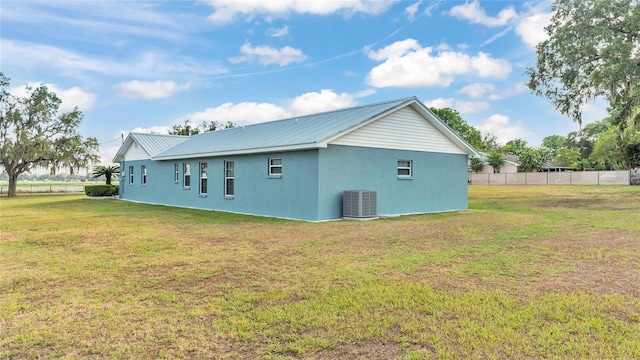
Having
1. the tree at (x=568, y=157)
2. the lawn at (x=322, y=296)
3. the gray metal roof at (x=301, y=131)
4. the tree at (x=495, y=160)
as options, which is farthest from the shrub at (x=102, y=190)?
the tree at (x=568, y=157)

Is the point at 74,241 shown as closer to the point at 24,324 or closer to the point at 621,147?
the point at 24,324

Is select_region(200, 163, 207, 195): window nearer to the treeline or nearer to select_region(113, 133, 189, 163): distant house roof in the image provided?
select_region(113, 133, 189, 163): distant house roof

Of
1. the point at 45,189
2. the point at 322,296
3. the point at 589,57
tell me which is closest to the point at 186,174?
the point at 322,296

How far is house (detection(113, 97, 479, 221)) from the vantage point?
43.2 ft

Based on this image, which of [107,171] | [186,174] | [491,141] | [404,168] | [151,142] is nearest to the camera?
[404,168]

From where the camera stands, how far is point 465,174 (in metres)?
17.5

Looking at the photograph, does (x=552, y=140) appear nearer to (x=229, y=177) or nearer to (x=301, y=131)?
(x=301, y=131)

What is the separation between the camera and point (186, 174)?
65.7 ft

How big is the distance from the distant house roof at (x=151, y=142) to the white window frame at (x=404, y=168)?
1401 centimetres

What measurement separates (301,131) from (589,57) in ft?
44.2

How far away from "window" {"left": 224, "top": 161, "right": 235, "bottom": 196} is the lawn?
695 centimetres

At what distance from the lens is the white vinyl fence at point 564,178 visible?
38375 millimetres

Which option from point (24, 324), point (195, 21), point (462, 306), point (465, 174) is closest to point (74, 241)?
point (24, 324)

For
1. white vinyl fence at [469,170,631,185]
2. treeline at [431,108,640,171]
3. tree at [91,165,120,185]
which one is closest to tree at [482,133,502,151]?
treeline at [431,108,640,171]
